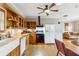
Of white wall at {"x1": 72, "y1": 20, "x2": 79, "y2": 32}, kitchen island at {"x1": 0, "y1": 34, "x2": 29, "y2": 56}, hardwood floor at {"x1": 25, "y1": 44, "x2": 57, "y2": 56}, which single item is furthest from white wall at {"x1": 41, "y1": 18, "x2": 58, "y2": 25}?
kitchen island at {"x1": 0, "y1": 34, "x2": 29, "y2": 56}

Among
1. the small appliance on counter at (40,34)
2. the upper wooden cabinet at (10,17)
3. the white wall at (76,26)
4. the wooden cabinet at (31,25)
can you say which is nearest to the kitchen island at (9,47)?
the upper wooden cabinet at (10,17)

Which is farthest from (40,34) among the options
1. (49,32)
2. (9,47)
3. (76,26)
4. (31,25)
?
(9,47)

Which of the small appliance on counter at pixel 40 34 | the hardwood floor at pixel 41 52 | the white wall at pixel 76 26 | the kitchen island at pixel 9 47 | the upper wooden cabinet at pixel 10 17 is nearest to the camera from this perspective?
the kitchen island at pixel 9 47

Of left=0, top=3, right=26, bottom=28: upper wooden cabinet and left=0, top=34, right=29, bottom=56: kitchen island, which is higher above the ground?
left=0, top=3, right=26, bottom=28: upper wooden cabinet

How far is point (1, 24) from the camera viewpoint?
3785mm

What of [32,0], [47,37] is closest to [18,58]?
[32,0]

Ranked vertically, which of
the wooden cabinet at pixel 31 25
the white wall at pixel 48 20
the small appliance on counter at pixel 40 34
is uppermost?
the white wall at pixel 48 20

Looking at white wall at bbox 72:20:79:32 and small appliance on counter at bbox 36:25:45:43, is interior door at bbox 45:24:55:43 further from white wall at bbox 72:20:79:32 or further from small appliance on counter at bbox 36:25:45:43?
white wall at bbox 72:20:79:32

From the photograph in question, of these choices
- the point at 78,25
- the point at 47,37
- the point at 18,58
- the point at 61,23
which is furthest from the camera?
the point at 78,25

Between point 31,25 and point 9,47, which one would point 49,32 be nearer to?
point 31,25

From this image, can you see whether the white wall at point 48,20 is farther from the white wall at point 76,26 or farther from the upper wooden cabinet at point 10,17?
the white wall at point 76,26

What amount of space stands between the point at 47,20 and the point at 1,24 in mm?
7786

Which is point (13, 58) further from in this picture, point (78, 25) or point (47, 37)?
point (78, 25)

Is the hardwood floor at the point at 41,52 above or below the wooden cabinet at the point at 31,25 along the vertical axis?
below
